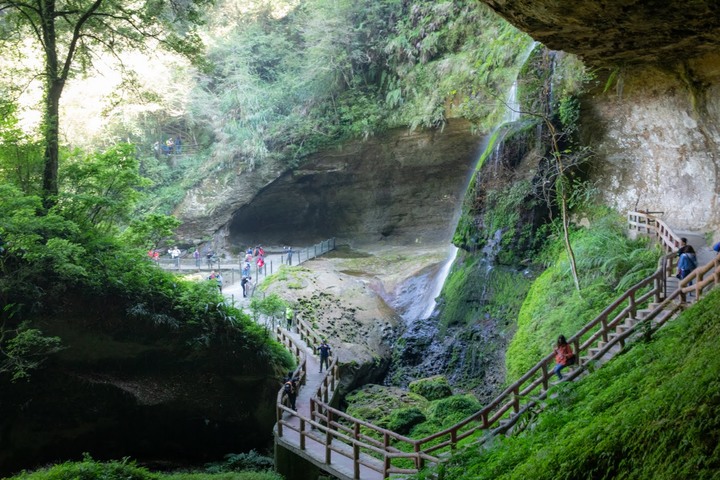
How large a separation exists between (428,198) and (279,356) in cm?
1788

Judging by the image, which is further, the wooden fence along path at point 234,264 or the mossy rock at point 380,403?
the wooden fence along path at point 234,264

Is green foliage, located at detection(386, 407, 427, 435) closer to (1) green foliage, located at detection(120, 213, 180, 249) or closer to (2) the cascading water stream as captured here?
(2) the cascading water stream

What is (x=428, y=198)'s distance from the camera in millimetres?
32438

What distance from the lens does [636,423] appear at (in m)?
5.46

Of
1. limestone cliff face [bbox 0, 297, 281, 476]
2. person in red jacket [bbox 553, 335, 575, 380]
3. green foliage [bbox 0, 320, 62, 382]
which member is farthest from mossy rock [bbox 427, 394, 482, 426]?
green foliage [bbox 0, 320, 62, 382]

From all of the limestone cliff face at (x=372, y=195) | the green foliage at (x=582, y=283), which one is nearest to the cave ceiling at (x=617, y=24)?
the green foliage at (x=582, y=283)

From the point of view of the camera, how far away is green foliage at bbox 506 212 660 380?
14469 millimetres

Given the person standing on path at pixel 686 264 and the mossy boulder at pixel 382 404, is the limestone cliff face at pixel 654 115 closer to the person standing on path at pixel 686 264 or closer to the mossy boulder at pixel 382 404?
the person standing on path at pixel 686 264

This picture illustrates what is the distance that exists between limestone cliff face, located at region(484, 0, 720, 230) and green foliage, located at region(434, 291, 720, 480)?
4.97 m

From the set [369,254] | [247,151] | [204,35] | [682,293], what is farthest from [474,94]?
[204,35]

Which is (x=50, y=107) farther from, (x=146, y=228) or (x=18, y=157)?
(x=146, y=228)

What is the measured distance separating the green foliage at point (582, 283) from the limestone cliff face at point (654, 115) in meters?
1.80

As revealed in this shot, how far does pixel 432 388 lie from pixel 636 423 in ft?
37.3

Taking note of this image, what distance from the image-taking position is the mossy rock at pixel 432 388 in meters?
16.4
